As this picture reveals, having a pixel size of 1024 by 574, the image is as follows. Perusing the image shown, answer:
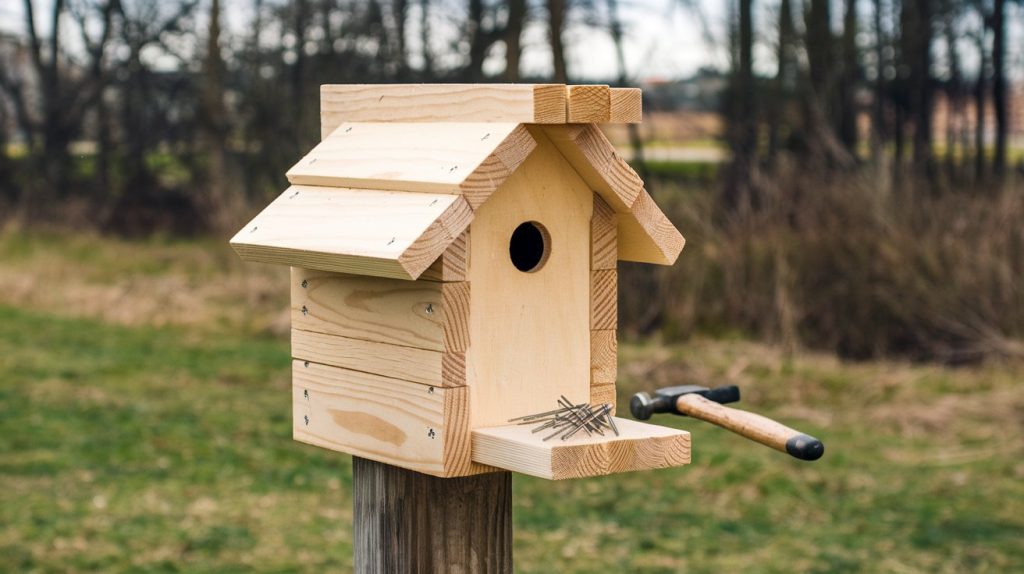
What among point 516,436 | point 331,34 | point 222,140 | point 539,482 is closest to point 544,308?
point 516,436

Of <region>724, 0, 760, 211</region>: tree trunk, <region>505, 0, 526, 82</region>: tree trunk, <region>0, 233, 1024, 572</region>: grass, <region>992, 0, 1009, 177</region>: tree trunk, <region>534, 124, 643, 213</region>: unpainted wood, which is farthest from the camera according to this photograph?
<region>505, 0, 526, 82</region>: tree trunk

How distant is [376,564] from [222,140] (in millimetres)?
18342

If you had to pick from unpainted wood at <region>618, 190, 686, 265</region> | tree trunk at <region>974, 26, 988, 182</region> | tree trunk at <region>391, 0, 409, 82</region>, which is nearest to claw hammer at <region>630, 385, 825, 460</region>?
unpainted wood at <region>618, 190, 686, 265</region>

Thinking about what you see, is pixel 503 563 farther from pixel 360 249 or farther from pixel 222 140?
pixel 222 140

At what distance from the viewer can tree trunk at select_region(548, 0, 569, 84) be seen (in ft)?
44.3

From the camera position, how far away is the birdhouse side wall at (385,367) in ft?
8.05

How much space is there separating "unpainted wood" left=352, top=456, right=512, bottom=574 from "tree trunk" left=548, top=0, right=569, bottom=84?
10.7 meters

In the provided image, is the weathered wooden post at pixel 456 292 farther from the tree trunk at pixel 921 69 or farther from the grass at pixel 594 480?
the tree trunk at pixel 921 69

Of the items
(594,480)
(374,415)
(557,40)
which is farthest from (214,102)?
(374,415)

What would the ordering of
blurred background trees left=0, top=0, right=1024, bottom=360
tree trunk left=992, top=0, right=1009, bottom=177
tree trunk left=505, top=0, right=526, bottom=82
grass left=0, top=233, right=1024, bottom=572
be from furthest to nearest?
tree trunk left=505, top=0, right=526, bottom=82
tree trunk left=992, top=0, right=1009, bottom=177
blurred background trees left=0, top=0, right=1024, bottom=360
grass left=0, top=233, right=1024, bottom=572

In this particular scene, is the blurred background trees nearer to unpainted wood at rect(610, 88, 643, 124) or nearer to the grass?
the grass

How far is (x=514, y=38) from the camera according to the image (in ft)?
49.9

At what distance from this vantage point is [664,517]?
659 cm

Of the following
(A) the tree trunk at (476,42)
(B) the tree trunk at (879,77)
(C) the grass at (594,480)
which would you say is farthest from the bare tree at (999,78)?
(A) the tree trunk at (476,42)
